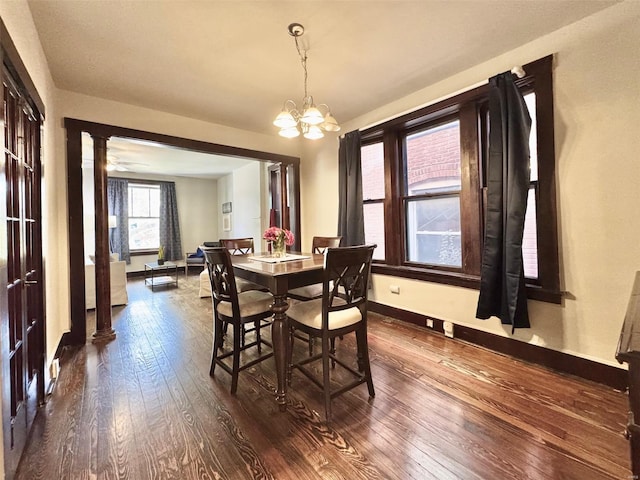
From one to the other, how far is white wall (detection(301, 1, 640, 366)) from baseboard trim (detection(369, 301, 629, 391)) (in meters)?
0.05

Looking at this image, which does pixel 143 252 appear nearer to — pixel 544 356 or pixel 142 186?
pixel 142 186

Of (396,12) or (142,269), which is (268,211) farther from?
(396,12)

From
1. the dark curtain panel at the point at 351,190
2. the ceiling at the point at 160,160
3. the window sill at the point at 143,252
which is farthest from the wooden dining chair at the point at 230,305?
the window sill at the point at 143,252

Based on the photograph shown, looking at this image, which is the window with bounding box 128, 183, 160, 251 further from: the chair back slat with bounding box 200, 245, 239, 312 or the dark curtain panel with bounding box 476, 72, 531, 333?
the dark curtain panel with bounding box 476, 72, 531, 333

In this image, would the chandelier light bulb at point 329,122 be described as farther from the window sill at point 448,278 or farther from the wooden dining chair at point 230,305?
the window sill at point 448,278

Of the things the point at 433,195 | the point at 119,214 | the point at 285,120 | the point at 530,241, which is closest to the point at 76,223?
the point at 285,120

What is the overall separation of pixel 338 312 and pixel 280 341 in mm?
400

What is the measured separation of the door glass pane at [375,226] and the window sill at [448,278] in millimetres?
222

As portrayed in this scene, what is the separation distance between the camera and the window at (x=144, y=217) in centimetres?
696

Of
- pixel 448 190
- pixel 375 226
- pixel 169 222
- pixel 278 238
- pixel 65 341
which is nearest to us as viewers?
pixel 278 238

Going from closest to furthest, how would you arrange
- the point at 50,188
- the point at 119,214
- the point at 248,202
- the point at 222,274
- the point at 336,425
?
the point at 336,425
the point at 222,274
the point at 50,188
the point at 248,202
the point at 119,214

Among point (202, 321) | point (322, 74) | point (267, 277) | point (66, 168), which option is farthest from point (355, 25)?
point (202, 321)

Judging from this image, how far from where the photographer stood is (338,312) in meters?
1.81

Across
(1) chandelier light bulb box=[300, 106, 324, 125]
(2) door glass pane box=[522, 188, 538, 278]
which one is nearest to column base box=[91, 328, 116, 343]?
(1) chandelier light bulb box=[300, 106, 324, 125]
